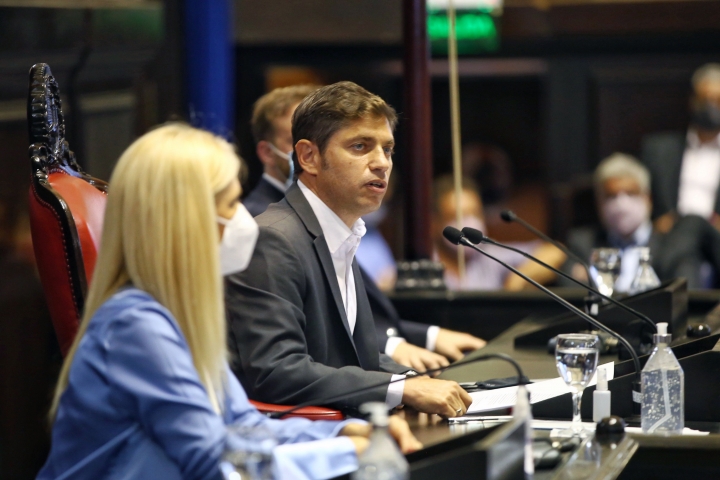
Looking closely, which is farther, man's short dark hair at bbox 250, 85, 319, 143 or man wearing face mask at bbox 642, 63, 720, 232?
man wearing face mask at bbox 642, 63, 720, 232

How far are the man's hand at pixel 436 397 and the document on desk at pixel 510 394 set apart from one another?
0.05 meters

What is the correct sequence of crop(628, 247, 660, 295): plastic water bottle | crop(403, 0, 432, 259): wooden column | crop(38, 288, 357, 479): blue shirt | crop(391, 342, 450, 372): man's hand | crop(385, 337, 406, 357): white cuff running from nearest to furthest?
crop(38, 288, 357, 479): blue shirt, crop(391, 342, 450, 372): man's hand, crop(385, 337, 406, 357): white cuff, crop(628, 247, 660, 295): plastic water bottle, crop(403, 0, 432, 259): wooden column

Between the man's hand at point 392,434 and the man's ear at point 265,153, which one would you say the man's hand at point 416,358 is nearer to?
the man's ear at point 265,153

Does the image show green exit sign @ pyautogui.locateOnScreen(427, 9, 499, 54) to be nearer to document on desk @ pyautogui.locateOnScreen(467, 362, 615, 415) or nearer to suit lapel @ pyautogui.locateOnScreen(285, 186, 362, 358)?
suit lapel @ pyautogui.locateOnScreen(285, 186, 362, 358)

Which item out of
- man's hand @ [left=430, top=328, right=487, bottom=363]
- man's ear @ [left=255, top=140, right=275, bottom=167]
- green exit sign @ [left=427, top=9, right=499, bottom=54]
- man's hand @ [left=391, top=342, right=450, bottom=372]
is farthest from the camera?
green exit sign @ [left=427, top=9, right=499, bottom=54]

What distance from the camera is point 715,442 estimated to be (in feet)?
5.56

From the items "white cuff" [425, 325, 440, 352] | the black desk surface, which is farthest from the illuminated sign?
"white cuff" [425, 325, 440, 352]

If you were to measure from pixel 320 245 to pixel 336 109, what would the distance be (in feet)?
0.89

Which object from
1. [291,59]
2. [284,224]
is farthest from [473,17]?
[284,224]

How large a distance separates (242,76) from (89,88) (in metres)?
2.42

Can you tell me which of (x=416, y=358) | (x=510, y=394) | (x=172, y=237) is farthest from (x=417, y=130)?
(x=172, y=237)

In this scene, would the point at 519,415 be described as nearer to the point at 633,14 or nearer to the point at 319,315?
the point at 319,315

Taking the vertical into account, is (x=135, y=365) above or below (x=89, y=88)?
below

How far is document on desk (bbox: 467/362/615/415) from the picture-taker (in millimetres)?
1944
